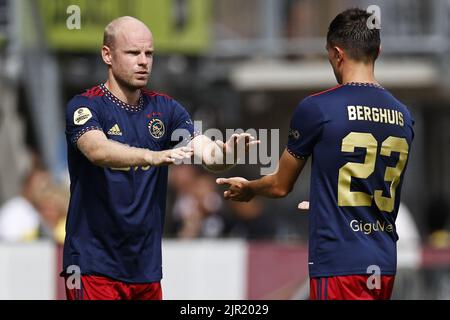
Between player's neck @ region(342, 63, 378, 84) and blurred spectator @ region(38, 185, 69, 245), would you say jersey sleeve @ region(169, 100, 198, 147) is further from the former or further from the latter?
blurred spectator @ region(38, 185, 69, 245)

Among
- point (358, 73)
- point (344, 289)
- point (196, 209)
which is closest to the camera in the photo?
point (344, 289)

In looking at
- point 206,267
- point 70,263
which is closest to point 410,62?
point 206,267

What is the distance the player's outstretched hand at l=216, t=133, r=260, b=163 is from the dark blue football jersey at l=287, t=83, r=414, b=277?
25 cm

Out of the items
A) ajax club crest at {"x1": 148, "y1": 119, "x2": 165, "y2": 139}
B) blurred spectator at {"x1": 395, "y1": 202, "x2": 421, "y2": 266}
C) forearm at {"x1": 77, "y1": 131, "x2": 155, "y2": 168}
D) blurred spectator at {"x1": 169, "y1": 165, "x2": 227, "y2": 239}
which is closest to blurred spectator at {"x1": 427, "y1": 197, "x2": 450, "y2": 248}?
blurred spectator at {"x1": 169, "y1": 165, "x2": 227, "y2": 239}

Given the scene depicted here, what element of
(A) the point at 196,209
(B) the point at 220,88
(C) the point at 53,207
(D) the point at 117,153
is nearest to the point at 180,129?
(D) the point at 117,153

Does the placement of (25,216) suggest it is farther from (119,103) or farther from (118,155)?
(118,155)

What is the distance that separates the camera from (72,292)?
7.20m

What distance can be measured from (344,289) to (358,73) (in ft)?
3.69

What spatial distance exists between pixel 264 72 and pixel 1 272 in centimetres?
799

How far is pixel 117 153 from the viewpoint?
670cm

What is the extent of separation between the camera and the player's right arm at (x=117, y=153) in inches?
257

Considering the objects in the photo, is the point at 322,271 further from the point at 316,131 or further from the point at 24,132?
the point at 24,132
